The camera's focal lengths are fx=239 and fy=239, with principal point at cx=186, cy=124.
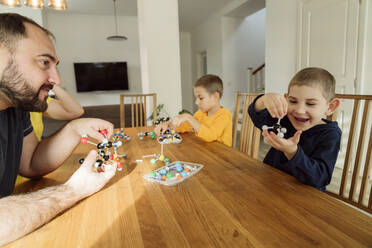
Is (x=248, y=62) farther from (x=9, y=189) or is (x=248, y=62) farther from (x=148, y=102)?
(x=9, y=189)

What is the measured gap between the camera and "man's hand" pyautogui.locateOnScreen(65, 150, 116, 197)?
0.74 metres

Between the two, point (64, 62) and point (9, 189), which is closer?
point (9, 189)

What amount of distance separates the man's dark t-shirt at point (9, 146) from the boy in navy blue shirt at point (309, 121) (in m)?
0.91

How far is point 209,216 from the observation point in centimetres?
63

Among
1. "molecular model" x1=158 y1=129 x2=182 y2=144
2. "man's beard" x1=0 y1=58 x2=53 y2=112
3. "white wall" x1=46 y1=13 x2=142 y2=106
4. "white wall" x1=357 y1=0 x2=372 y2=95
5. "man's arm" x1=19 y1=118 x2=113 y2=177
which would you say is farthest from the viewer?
"white wall" x1=46 y1=13 x2=142 y2=106

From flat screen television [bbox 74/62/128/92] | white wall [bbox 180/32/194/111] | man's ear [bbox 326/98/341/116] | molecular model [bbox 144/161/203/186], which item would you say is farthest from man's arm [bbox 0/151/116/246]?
white wall [bbox 180/32/194/111]

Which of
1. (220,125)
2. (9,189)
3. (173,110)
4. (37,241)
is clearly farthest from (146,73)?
(37,241)

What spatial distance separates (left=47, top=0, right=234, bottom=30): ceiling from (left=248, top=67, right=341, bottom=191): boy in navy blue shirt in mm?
5561

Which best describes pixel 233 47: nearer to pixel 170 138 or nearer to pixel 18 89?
pixel 170 138

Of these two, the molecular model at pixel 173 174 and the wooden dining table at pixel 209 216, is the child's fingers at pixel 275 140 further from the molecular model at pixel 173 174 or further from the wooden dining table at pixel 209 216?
the molecular model at pixel 173 174

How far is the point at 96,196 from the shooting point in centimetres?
76

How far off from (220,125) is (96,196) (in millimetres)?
1052

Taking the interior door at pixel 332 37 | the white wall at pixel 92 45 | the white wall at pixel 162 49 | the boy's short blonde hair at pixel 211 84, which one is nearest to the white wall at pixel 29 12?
the white wall at pixel 92 45

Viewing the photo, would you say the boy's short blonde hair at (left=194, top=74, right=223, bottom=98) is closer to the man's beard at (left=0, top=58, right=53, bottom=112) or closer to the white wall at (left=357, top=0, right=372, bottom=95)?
the man's beard at (left=0, top=58, right=53, bottom=112)
